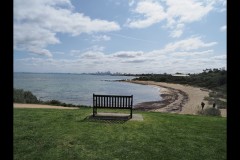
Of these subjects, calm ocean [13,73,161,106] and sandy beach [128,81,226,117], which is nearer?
sandy beach [128,81,226,117]

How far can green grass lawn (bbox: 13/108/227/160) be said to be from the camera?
538 centimetres

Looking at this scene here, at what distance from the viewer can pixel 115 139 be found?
6582 millimetres

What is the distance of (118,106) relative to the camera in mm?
9898

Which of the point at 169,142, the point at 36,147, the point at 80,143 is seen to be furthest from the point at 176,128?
the point at 36,147

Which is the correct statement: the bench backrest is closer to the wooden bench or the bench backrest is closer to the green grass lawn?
the wooden bench

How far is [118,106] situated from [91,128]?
90.3 inches

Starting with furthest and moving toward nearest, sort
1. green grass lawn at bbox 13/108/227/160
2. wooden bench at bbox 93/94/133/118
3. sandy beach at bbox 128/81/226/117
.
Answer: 1. sandy beach at bbox 128/81/226/117
2. wooden bench at bbox 93/94/133/118
3. green grass lawn at bbox 13/108/227/160

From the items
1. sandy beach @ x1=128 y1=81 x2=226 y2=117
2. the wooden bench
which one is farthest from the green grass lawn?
sandy beach @ x1=128 y1=81 x2=226 y2=117

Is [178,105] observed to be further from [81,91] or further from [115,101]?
[81,91]

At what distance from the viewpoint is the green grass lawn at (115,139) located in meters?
5.38
